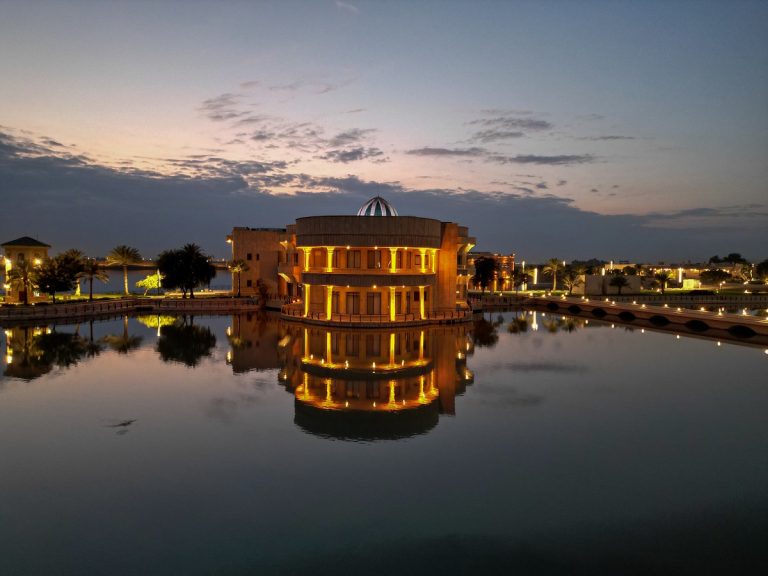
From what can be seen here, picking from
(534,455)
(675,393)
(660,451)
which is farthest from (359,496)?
(675,393)

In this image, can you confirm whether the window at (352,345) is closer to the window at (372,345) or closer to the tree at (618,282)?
the window at (372,345)

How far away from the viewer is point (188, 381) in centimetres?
3036

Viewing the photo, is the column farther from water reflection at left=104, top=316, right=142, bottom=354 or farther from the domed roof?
water reflection at left=104, top=316, right=142, bottom=354

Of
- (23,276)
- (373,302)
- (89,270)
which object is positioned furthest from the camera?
(89,270)

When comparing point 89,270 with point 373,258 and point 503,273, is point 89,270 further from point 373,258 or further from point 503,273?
point 503,273

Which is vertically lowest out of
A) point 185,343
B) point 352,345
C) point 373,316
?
point 185,343

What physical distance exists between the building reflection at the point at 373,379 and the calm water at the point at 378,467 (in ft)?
A: 0.64

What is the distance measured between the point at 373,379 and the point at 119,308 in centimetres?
4977

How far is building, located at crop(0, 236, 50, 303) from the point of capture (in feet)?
219

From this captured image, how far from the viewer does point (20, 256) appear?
7119 centimetres

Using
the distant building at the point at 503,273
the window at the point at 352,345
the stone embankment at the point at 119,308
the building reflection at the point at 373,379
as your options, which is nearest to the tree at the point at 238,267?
the stone embankment at the point at 119,308

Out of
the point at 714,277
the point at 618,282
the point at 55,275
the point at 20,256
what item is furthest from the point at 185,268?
the point at 714,277

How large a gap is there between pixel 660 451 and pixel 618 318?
55.7 metres

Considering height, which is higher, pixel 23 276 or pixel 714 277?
pixel 23 276
